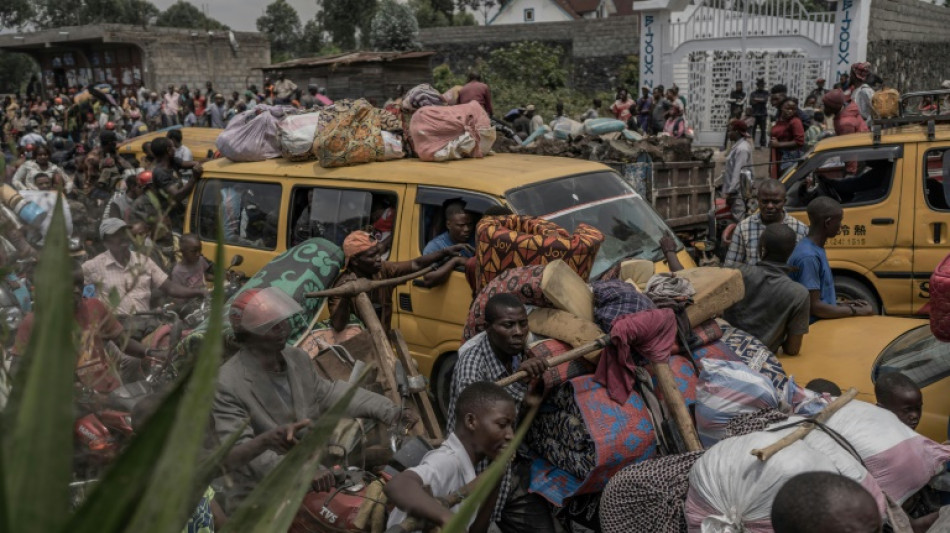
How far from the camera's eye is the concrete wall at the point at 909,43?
67.3 ft

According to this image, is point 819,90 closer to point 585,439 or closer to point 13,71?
point 585,439

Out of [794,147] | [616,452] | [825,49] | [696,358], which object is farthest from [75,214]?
[825,49]

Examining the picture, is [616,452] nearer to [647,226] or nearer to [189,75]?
[647,226]

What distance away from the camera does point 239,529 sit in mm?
1102

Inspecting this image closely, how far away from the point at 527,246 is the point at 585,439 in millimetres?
1220

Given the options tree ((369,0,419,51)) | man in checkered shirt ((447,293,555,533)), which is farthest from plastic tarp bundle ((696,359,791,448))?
tree ((369,0,419,51))

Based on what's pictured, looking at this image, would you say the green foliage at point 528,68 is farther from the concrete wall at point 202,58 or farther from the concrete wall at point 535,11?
the concrete wall at point 535,11

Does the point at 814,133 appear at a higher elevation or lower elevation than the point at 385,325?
higher

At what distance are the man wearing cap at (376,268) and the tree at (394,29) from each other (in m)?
26.8

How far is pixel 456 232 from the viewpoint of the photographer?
5.19 m

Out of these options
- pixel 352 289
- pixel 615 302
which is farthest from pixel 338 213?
pixel 615 302

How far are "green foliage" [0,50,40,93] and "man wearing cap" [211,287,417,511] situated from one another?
48.4 meters

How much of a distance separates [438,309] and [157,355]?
7.13 ft

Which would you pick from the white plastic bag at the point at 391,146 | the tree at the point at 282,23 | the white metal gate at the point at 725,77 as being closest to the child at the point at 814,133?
the white metal gate at the point at 725,77
